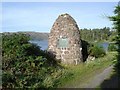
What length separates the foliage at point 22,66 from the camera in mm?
13588

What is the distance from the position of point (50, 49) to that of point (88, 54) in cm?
421

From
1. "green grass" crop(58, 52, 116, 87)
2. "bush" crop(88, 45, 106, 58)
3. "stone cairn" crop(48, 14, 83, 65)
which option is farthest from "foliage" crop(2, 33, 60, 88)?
"bush" crop(88, 45, 106, 58)

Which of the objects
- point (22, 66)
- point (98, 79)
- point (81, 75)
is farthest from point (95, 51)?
point (22, 66)

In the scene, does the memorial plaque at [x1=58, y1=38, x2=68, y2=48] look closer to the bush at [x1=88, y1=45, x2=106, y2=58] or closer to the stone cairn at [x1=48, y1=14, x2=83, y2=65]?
the stone cairn at [x1=48, y1=14, x2=83, y2=65]

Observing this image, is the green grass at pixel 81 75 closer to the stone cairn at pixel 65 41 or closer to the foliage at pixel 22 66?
the foliage at pixel 22 66

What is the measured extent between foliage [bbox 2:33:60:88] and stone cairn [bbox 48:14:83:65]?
4410 millimetres

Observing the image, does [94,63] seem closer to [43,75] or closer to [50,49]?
[50,49]

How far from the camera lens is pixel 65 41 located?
23.7m

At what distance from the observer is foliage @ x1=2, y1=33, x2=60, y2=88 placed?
1359 centimetres

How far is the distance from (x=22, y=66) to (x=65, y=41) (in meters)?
8.34

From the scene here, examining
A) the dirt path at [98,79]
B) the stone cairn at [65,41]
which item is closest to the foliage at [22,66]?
the dirt path at [98,79]

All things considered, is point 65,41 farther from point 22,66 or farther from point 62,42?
point 22,66

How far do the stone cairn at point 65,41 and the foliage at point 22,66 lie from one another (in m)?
4.41

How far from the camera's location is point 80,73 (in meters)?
18.8
